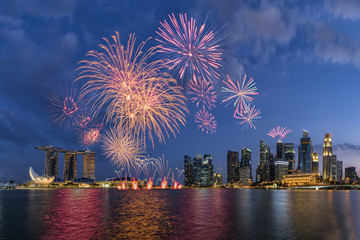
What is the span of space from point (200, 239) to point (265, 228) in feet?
41.6

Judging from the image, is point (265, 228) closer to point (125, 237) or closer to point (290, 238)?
point (290, 238)

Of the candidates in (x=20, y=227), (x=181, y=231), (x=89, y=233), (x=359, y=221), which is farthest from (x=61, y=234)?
(x=359, y=221)

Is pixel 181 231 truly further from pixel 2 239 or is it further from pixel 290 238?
pixel 2 239

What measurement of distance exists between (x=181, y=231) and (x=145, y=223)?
27.3ft

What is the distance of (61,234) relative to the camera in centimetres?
3509

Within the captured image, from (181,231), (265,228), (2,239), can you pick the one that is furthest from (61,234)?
(265,228)

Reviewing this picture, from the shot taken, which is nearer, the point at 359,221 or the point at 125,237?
the point at 125,237

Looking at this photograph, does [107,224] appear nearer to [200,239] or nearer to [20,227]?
[20,227]

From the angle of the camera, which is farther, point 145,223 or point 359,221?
point 359,221

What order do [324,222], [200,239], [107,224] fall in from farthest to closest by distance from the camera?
1. [324,222]
2. [107,224]
3. [200,239]

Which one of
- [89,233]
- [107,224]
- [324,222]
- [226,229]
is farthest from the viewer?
[324,222]

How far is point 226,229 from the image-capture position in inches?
1565

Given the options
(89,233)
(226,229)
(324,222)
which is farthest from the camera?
(324,222)

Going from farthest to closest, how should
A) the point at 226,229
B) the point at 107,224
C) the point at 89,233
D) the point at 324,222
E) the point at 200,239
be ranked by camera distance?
the point at 324,222, the point at 107,224, the point at 226,229, the point at 89,233, the point at 200,239
